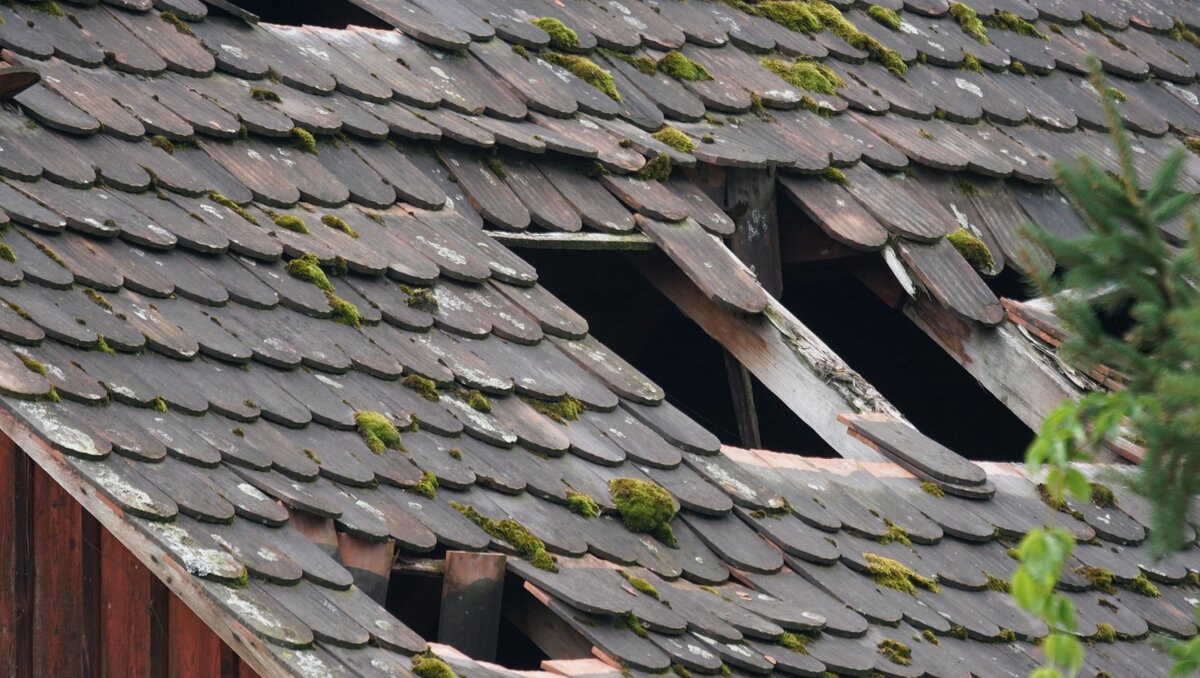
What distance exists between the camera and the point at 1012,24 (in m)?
8.14

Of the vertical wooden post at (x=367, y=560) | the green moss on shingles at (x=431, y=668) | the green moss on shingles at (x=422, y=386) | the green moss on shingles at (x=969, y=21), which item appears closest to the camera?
the green moss on shingles at (x=431, y=668)

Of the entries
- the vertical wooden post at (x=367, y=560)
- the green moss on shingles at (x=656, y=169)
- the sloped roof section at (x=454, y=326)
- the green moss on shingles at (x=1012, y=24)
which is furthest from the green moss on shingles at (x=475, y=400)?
the green moss on shingles at (x=1012, y=24)

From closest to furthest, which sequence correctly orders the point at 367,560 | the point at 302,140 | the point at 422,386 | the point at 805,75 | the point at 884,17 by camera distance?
the point at 367,560
the point at 422,386
the point at 302,140
the point at 805,75
the point at 884,17

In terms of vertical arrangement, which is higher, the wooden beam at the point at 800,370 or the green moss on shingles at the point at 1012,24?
the green moss on shingles at the point at 1012,24

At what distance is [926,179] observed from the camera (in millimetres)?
6816

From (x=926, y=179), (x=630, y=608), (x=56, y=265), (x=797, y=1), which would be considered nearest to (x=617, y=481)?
(x=630, y=608)

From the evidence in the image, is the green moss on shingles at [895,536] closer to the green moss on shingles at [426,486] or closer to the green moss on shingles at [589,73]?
the green moss on shingles at [426,486]

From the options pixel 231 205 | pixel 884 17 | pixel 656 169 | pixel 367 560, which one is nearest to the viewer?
pixel 367 560

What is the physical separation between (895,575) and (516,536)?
1.22 m

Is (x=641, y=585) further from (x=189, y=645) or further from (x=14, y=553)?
(x=14, y=553)

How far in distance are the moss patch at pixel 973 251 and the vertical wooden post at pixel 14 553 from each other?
3498 mm

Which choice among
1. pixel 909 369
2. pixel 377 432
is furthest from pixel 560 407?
pixel 909 369

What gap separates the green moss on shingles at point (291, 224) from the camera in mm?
5051

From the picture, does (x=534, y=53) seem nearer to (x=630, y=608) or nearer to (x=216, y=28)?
(x=216, y=28)
